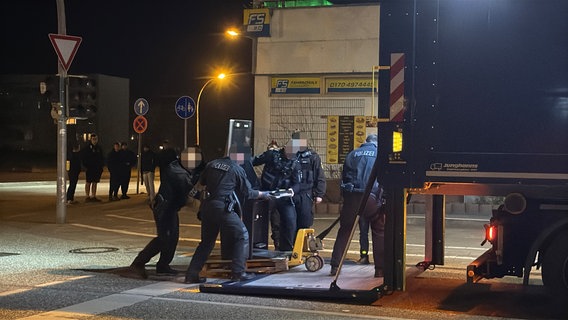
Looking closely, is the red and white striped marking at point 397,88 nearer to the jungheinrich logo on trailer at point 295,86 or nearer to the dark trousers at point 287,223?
the dark trousers at point 287,223

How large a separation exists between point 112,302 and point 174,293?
2.56 ft

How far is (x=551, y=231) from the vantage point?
287 inches

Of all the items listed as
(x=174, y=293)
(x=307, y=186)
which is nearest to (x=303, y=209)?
(x=307, y=186)

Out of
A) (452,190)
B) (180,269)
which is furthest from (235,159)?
Result: (452,190)

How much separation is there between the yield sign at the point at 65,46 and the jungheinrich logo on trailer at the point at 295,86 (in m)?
9.40

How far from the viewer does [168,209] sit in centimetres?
944

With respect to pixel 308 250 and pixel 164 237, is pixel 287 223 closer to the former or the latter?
pixel 308 250

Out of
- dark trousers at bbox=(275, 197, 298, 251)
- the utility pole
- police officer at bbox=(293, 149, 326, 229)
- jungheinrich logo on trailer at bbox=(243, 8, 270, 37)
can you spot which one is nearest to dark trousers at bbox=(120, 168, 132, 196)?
jungheinrich logo on trailer at bbox=(243, 8, 270, 37)

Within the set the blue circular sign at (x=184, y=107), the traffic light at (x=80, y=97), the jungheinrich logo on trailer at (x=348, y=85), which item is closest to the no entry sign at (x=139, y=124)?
the blue circular sign at (x=184, y=107)

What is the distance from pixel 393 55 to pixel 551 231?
90.6 inches

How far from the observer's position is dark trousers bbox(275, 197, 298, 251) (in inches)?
401

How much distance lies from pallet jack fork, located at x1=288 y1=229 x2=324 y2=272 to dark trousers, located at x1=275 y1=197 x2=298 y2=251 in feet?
0.84

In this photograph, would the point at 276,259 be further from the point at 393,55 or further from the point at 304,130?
the point at 304,130

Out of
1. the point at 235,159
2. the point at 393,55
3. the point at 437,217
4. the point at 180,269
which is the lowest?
the point at 180,269
